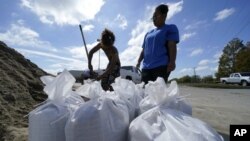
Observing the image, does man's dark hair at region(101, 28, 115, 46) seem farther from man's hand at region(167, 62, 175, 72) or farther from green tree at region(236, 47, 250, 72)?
green tree at region(236, 47, 250, 72)

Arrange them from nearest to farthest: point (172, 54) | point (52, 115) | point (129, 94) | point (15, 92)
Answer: point (52, 115) < point (129, 94) < point (172, 54) < point (15, 92)

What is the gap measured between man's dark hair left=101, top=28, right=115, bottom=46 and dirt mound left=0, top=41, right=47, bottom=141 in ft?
4.88

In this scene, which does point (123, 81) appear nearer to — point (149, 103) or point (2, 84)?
point (149, 103)

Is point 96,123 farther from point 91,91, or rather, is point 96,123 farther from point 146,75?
point 146,75

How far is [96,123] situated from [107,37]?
2.29 metres

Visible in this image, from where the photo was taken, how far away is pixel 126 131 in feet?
6.54

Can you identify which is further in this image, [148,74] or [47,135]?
[148,74]

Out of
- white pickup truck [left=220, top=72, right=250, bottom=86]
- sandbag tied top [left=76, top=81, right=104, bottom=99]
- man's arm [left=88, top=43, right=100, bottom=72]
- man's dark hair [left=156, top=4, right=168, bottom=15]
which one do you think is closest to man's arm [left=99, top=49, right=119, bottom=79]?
man's arm [left=88, top=43, right=100, bottom=72]

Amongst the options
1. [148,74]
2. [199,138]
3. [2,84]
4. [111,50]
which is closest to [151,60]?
[148,74]

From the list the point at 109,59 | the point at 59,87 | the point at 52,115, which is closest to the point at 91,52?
the point at 109,59

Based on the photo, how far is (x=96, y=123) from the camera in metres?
1.80

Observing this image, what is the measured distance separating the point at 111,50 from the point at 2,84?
203cm

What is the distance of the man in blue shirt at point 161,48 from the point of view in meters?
3.34

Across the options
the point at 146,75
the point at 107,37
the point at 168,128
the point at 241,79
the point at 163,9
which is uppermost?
the point at 241,79
